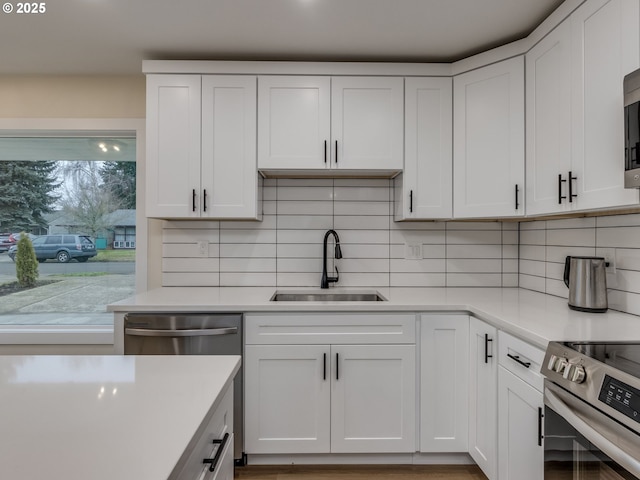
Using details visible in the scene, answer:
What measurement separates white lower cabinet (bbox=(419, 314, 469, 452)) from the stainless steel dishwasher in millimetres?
962

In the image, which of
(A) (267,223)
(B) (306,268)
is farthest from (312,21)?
(B) (306,268)

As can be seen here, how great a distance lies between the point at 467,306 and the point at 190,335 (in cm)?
145

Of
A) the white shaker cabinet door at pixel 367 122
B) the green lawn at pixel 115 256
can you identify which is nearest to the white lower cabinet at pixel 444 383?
the white shaker cabinet door at pixel 367 122

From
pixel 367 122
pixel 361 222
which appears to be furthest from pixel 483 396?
pixel 367 122

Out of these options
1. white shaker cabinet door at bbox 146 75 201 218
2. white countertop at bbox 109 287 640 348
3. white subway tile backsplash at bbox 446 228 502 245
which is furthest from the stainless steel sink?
white shaker cabinet door at bbox 146 75 201 218

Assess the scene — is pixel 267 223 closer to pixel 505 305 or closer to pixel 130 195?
pixel 130 195

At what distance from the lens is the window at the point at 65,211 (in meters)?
2.79

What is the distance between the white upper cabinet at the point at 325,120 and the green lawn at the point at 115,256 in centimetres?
124

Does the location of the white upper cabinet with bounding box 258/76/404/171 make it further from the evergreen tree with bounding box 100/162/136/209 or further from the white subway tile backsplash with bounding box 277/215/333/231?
the evergreen tree with bounding box 100/162/136/209

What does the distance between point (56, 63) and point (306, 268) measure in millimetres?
2098

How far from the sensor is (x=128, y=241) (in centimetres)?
280

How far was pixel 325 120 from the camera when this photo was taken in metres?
2.32

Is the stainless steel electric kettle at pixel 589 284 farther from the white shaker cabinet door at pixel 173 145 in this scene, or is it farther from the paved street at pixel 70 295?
the paved street at pixel 70 295

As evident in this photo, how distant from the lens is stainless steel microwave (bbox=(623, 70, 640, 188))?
125 cm
